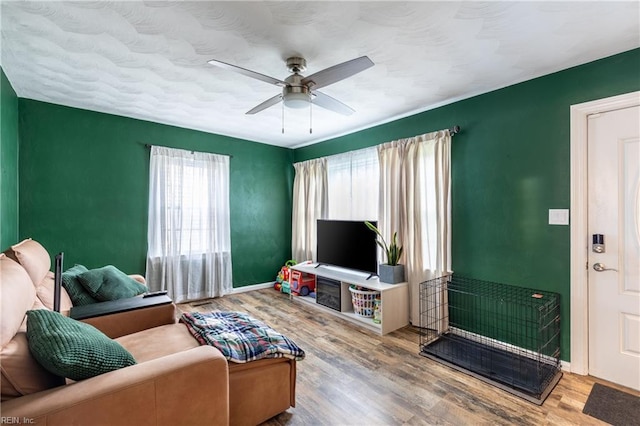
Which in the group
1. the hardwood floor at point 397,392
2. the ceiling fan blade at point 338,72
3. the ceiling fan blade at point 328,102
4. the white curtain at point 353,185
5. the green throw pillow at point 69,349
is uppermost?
the ceiling fan blade at point 338,72

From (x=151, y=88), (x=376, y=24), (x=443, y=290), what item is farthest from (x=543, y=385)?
(x=151, y=88)

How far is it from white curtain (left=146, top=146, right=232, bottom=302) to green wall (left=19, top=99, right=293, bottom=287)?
0.15 metres

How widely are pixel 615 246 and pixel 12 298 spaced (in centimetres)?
379

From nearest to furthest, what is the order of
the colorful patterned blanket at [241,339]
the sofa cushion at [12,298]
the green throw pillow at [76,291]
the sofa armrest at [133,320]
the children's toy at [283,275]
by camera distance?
1. the sofa cushion at [12,298]
2. the colorful patterned blanket at [241,339]
3. the sofa armrest at [133,320]
4. the green throw pillow at [76,291]
5. the children's toy at [283,275]

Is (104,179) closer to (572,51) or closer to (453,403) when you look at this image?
(453,403)

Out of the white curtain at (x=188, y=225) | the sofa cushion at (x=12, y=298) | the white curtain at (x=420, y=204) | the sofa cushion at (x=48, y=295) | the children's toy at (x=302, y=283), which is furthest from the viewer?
the children's toy at (x=302, y=283)

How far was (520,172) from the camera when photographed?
268cm

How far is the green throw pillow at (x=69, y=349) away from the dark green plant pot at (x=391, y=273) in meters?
2.61

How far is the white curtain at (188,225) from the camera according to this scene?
396 centimetres

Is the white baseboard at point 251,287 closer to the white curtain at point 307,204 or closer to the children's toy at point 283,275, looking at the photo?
the children's toy at point 283,275

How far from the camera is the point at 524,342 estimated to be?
264 cm

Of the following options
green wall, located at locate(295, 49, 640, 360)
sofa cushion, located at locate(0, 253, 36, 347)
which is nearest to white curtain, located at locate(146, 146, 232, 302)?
sofa cushion, located at locate(0, 253, 36, 347)

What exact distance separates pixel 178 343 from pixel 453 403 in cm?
191

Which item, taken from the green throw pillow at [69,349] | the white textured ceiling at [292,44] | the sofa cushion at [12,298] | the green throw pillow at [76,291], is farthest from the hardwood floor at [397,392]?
the white textured ceiling at [292,44]
